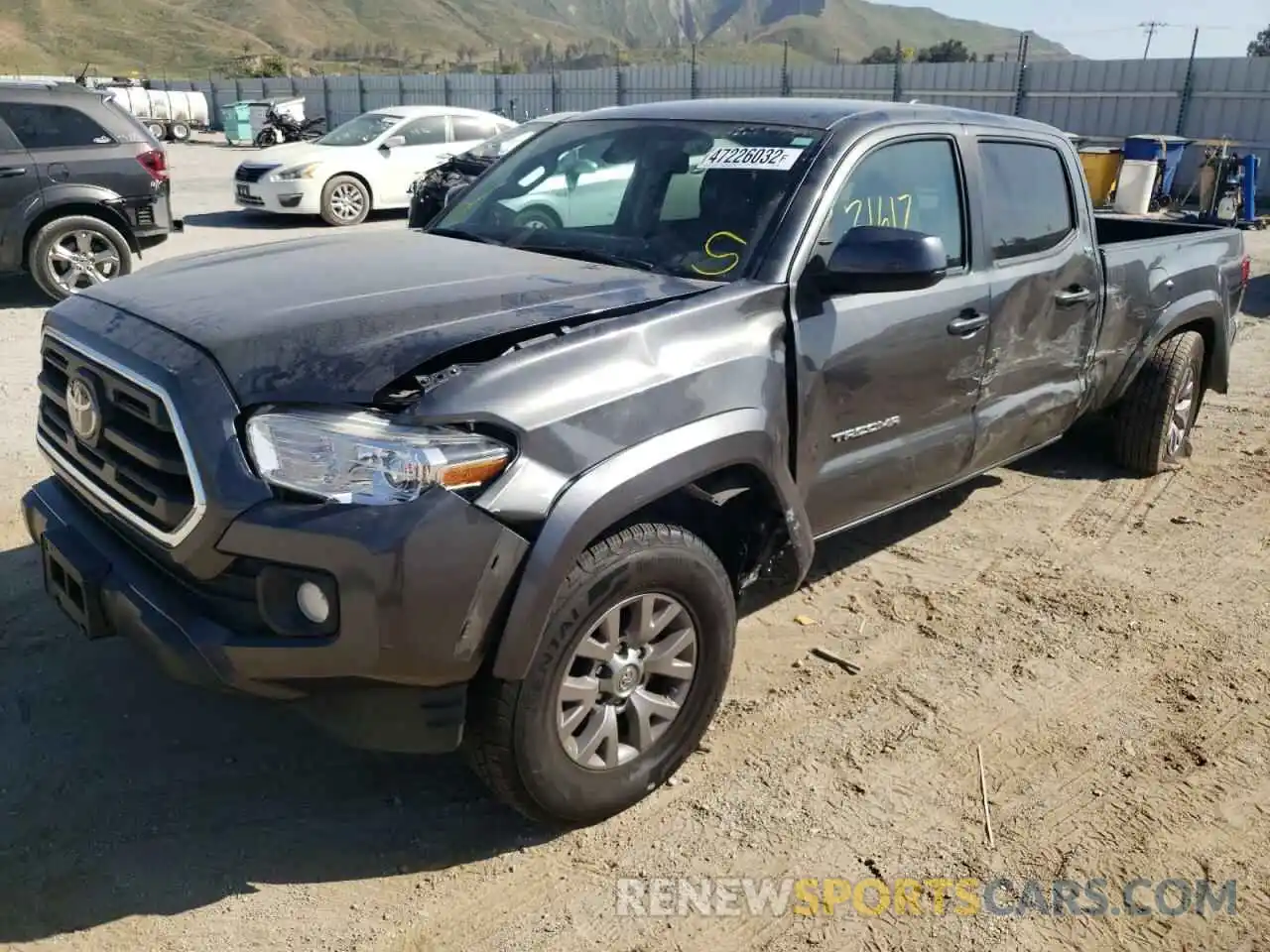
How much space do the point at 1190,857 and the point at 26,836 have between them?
3178 mm

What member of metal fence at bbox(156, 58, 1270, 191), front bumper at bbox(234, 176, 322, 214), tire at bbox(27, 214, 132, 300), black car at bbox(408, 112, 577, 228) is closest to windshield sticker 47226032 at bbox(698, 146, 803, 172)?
tire at bbox(27, 214, 132, 300)

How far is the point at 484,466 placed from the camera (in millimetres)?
2521

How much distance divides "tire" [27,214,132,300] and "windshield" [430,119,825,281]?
6.28 m

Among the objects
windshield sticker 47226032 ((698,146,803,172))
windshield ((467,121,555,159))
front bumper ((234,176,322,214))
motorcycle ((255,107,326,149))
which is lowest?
motorcycle ((255,107,326,149))

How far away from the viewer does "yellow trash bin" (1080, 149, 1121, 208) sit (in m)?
16.1

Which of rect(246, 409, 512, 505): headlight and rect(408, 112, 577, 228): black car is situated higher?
rect(246, 409, 512, 505): headlight

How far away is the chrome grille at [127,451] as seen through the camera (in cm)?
258

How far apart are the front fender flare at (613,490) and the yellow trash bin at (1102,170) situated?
1511cm

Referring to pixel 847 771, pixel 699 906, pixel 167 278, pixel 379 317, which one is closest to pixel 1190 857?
pixel 847 771

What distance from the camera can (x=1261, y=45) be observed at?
51.4m

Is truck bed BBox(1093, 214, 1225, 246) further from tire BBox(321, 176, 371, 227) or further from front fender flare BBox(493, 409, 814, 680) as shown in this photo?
tire BBox(321, 176, 371, 227)

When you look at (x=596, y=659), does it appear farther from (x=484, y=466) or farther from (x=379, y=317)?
(x=379, y=317)

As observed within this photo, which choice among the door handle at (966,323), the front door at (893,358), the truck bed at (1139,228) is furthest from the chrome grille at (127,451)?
the truck bed at (1139,228)

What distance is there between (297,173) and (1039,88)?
14.5 m
